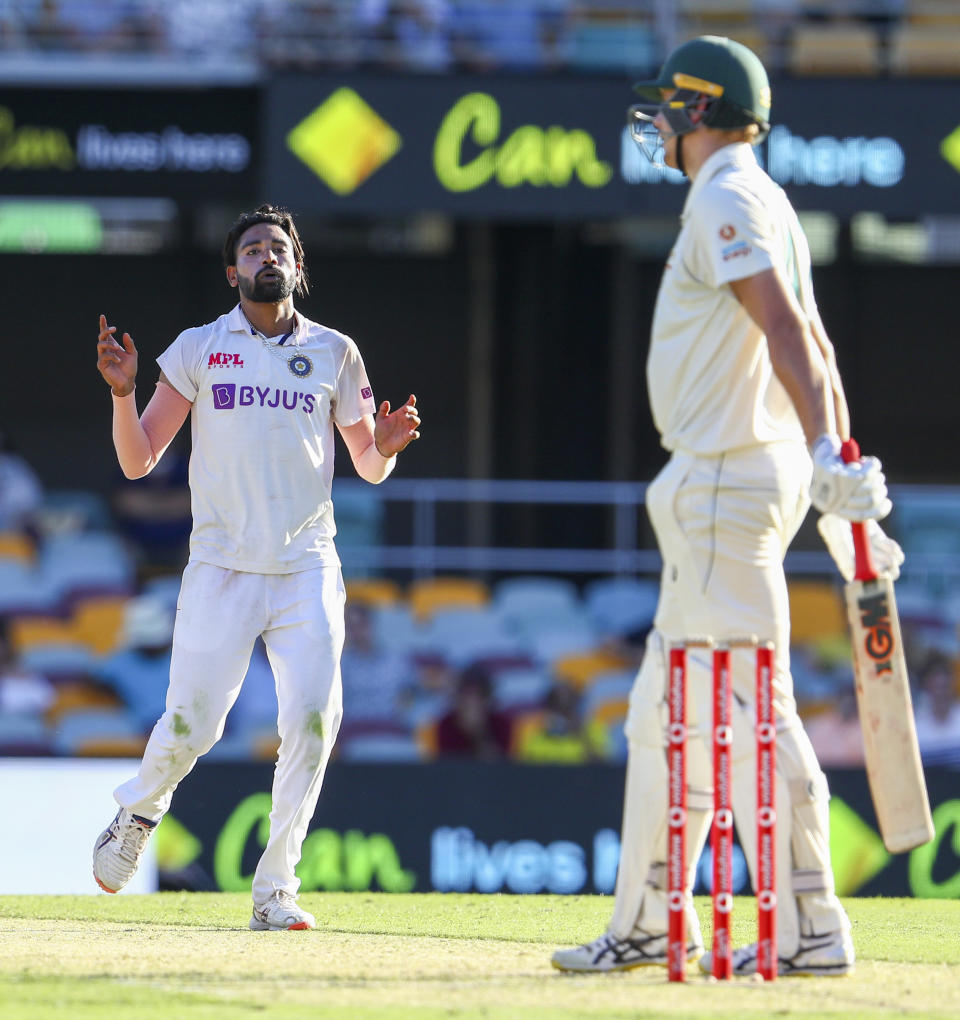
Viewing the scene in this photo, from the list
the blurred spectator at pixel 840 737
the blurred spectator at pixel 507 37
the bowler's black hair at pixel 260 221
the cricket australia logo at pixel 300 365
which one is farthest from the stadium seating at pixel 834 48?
the cricket australia logo at pixel 300 365

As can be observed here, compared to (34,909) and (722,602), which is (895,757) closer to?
(722,602)

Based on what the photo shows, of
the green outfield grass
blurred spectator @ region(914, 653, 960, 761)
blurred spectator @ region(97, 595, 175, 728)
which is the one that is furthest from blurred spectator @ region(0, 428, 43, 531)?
the green outfield grass

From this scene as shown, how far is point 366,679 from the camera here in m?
10.1

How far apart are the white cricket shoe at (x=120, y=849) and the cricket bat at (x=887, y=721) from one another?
212 centimetres

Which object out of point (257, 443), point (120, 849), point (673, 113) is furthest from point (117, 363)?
point (673, 113)

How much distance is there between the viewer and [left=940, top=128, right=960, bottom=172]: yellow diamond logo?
34.4 ft

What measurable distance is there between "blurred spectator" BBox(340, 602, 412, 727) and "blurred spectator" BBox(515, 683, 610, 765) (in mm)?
723

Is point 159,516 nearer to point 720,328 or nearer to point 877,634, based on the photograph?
point 720,328

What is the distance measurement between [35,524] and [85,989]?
8743 millimetres

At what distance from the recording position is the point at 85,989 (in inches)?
143

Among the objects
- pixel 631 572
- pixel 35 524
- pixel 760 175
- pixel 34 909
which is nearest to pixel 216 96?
pixel 35 524

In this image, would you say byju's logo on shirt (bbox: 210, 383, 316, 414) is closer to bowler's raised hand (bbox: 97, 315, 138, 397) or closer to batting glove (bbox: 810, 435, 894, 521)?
bowler's raised hand (bbox: 97, 315, 138, 397)

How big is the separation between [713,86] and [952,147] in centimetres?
709

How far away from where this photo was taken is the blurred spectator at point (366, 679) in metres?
10.0
